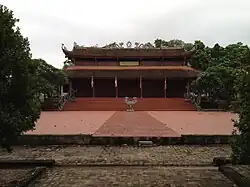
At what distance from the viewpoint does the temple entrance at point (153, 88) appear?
124 feet

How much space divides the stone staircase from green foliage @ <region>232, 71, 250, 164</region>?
25.0 m

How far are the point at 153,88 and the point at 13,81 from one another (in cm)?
3236

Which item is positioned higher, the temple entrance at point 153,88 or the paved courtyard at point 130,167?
the temple entrance at point 153,88

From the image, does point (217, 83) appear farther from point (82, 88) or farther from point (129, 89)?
point (82, 88)

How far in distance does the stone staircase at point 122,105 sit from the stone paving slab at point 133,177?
23.0 meters

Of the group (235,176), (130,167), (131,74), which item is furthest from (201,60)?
(235,176)

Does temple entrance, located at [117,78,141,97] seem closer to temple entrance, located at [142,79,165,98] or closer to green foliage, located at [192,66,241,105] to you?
temple entrance, located at [142,79,165,98]

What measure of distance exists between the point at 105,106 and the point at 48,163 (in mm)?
23553

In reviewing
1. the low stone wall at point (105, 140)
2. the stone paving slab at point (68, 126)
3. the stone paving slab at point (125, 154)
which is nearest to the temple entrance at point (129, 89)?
the stone paving slab at point (68, 126)

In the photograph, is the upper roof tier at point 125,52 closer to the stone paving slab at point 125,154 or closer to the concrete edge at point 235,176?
the stone paving slab at point 125,154

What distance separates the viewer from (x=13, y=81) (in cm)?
614

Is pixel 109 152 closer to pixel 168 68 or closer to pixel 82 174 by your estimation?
pixel 82 174

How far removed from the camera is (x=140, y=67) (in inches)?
1531

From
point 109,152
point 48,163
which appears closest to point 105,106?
point 109,152
